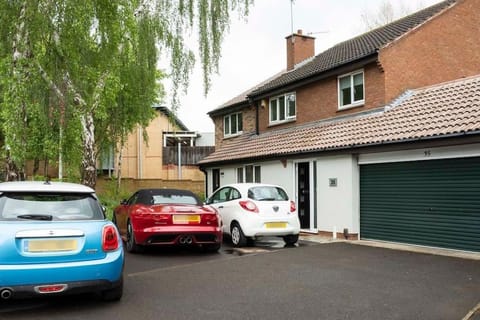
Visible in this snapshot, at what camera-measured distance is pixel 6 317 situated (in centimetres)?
538

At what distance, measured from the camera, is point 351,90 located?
50.4ft

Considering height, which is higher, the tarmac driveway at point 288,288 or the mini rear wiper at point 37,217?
the mini rear wiper at point 37,217

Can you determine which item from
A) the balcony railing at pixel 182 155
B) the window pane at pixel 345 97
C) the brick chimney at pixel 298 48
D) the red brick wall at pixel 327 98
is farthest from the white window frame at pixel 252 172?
the balcony railing at pixel 182 155

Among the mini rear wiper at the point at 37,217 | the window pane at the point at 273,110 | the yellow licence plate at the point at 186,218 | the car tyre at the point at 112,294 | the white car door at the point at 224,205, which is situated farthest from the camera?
the window pane at the point at 273,110

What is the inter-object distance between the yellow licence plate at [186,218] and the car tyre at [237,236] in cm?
189

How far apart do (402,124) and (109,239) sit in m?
8.73

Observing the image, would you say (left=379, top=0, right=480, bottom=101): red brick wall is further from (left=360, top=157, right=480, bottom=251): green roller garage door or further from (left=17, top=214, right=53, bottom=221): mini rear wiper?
(left=17, top=214, right=53, bottom=221): mini rear wiper

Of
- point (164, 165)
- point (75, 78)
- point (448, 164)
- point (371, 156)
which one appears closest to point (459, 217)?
point (448, 164)

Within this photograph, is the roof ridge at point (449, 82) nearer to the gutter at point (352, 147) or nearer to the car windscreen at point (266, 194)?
the gutter at point (352, 147)

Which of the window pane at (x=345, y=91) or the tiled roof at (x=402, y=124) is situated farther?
the window pane at (x=345, y=91)

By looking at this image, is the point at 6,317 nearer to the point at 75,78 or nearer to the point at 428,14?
the point at 75,78

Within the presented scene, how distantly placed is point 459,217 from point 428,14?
8773 mm

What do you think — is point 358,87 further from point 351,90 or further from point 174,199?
point 174,199

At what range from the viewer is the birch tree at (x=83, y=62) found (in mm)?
10711
